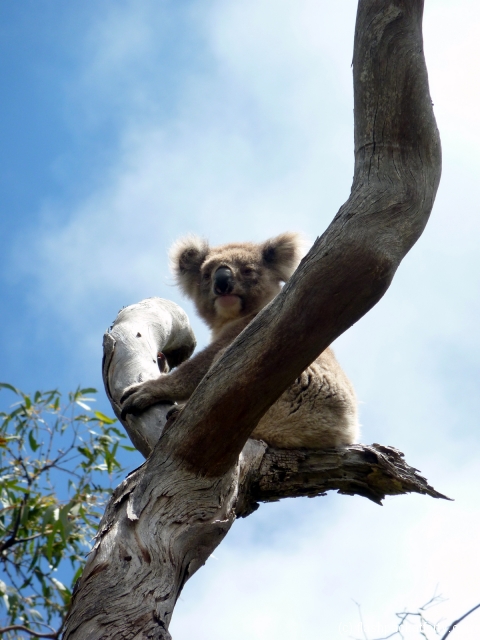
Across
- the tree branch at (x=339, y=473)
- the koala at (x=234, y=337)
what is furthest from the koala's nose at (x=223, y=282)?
the tree branch at (x=339, y=473)

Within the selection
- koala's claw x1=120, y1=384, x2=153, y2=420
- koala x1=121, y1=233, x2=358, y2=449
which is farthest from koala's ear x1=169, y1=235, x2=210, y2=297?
koala's claw x1=120, y1=384, x2=153, y2=420

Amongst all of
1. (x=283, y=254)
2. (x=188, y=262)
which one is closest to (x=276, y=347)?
(x=283, y=254)

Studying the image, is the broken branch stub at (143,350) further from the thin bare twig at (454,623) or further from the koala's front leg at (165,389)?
the thin bare twig at (454,623)

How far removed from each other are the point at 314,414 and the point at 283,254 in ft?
4.64

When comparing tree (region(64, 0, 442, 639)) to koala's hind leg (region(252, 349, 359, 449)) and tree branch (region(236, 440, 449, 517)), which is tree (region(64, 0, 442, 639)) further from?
koala's hind leg (region(252, 349, 359, 449))

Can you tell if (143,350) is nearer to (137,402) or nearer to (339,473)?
(137,402)

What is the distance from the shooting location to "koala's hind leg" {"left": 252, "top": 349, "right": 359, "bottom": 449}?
9.39 ft

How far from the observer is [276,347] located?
1.83m

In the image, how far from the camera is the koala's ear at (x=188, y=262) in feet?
14.3

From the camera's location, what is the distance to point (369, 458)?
2.69m

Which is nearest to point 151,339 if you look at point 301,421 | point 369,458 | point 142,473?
point 301,421

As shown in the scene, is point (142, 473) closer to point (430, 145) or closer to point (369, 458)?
point (369, 458)

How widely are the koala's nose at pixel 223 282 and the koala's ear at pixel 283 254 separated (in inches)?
13.8

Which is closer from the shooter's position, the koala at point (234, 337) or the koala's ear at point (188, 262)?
the koala at point (234, 337)
